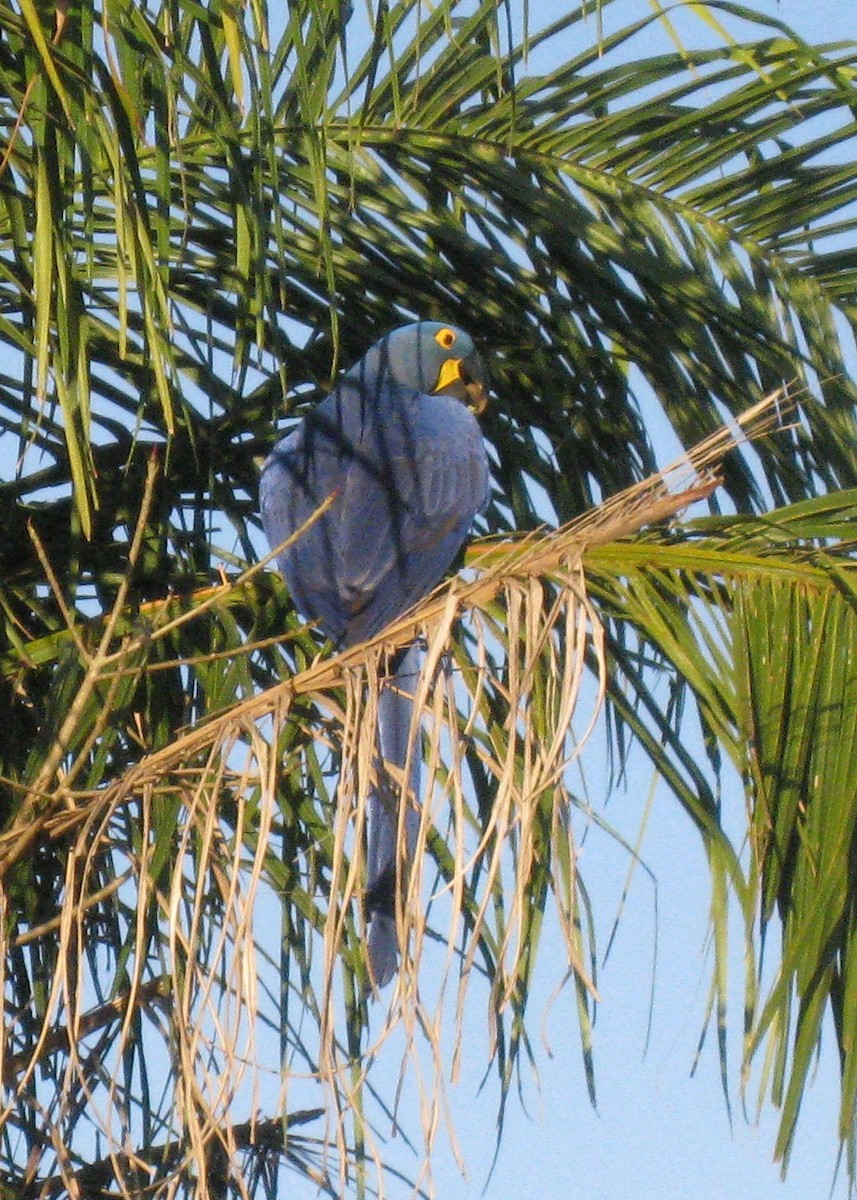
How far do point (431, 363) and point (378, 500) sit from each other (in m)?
0.77

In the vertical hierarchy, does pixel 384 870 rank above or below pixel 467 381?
below

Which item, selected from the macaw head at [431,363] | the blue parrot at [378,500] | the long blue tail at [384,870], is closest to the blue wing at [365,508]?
the blue parrot at [378,500]

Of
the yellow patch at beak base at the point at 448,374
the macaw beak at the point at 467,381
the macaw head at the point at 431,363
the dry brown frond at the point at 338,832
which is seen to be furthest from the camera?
the yellow patch at beak base at the point at 448,374

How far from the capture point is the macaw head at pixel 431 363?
9.82 feet

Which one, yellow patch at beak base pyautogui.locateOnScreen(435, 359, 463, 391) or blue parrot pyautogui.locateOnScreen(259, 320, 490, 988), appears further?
yellow patch at beak base pyautogui.locateOnScreen(435, 359, 463, 391)

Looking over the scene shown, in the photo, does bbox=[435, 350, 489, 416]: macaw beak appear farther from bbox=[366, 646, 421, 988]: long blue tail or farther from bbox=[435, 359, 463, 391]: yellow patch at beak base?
bbox=[366, 646, 421, 988]: long blue tail

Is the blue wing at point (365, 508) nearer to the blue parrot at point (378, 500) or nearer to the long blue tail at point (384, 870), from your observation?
the blue parrot at point (378, 500)

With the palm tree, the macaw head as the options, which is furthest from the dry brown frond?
the macaw head

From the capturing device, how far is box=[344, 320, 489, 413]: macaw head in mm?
2994

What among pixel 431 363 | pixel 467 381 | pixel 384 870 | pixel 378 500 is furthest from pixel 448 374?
pixel 384 870

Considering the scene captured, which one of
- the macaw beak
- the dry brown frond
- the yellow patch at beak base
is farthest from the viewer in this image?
the yellow patch at beak base

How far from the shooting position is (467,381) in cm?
310

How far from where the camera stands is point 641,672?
2.24 m

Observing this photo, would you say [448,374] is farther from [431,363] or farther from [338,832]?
[338,832]
